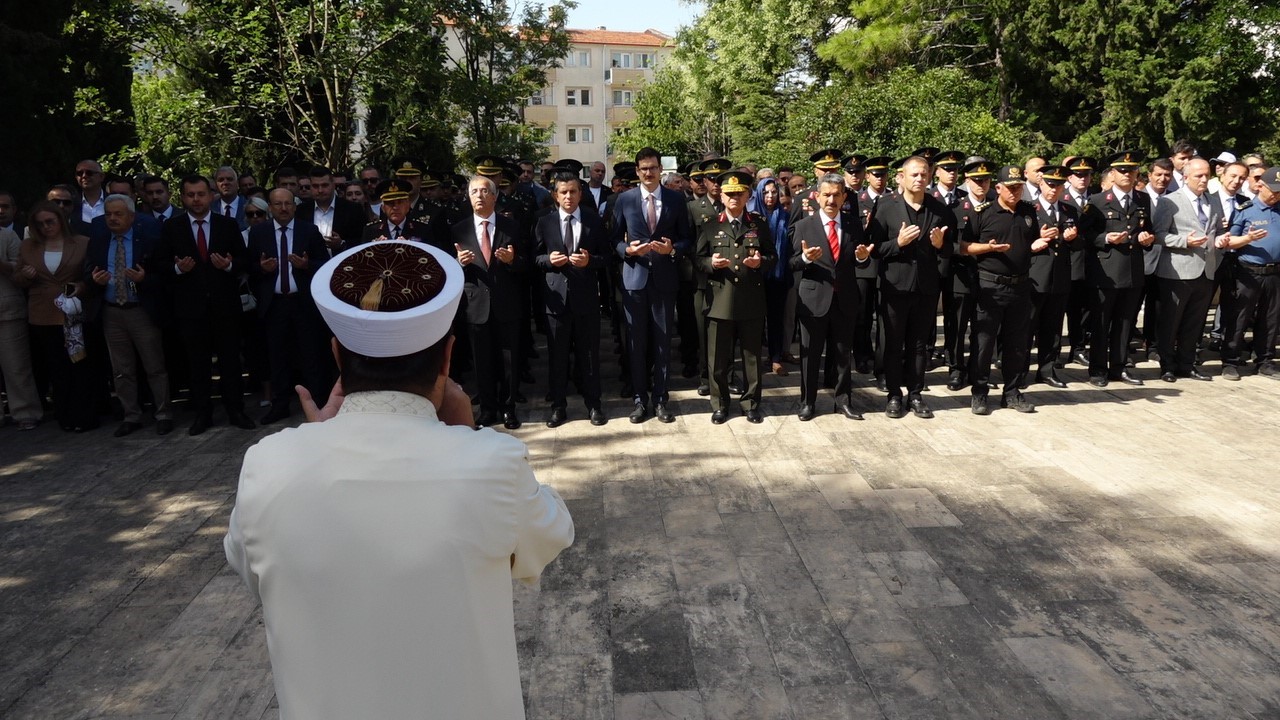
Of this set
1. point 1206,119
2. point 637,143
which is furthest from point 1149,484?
point 637,143

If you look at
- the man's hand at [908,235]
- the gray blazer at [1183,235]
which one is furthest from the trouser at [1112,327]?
the man's hand at [908,235]

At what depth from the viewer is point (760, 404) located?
8.38 metres

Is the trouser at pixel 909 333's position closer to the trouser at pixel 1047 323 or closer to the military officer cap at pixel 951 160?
the trouser at pixel 1047 323

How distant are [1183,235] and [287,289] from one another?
26.8 ft

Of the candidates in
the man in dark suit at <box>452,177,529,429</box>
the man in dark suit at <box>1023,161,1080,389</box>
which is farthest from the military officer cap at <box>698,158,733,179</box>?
the man in dark suit at <box>1023,161,1080,389</box>

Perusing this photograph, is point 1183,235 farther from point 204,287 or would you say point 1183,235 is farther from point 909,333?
point 204,287

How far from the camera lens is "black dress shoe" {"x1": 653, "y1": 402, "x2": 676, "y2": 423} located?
7855 mm

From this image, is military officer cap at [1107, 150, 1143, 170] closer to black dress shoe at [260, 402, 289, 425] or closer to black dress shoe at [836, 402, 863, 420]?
black dress shoe at [836, 402, 863, 420]

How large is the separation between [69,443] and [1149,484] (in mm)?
8003

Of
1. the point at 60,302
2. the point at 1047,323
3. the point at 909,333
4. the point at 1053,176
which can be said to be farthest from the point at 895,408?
the point at 60,302

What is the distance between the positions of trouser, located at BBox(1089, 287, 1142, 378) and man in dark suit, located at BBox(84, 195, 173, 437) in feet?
27.4

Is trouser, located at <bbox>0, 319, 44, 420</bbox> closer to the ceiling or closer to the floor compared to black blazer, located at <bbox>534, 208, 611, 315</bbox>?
closer to the floor

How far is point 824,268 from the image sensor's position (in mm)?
7668

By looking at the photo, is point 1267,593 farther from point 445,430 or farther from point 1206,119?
point 1206,119
